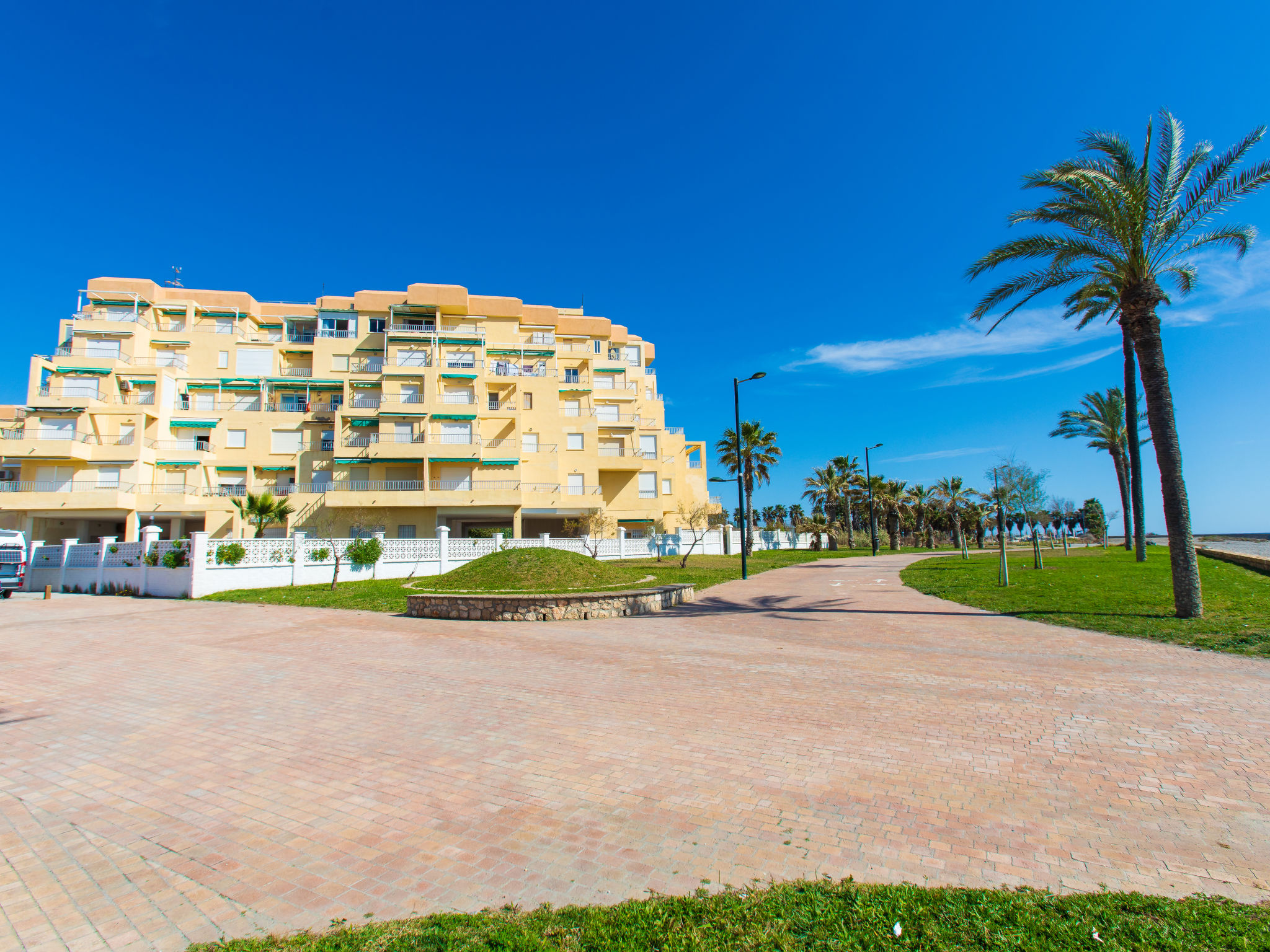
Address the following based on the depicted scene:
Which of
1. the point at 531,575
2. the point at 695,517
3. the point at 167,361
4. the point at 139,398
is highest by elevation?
the point at 167,361

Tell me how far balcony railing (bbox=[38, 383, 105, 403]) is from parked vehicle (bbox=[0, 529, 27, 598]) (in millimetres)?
17783

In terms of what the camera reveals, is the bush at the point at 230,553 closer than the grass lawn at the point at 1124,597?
No

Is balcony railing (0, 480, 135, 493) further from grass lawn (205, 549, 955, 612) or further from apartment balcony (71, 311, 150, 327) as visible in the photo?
grass lawn (205, 549, 955, 612)

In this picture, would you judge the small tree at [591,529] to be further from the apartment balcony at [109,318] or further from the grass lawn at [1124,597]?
the apartment balcony at [109,318]

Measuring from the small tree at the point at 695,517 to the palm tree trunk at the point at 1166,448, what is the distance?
22.9 metres

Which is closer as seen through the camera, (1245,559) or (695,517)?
(1245,559)

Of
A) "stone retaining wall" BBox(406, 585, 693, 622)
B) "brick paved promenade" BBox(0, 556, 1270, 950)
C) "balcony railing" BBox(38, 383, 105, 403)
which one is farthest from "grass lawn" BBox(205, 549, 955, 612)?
"balcony railing" BBox(38, 383, 105, 403)

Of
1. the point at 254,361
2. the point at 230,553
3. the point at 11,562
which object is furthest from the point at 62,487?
the point at 230,553

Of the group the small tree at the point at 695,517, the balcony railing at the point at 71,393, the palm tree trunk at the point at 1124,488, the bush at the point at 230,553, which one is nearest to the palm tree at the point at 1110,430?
the palm tree trunk at the point at 1124,488

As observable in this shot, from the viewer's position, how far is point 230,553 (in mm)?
19438

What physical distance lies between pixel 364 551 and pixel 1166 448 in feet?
74.1

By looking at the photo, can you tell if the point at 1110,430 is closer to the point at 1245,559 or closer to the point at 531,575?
the point at 1245,559

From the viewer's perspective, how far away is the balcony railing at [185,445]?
3712 centimetres

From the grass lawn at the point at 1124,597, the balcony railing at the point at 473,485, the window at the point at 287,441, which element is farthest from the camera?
the window at the point at 287,441
